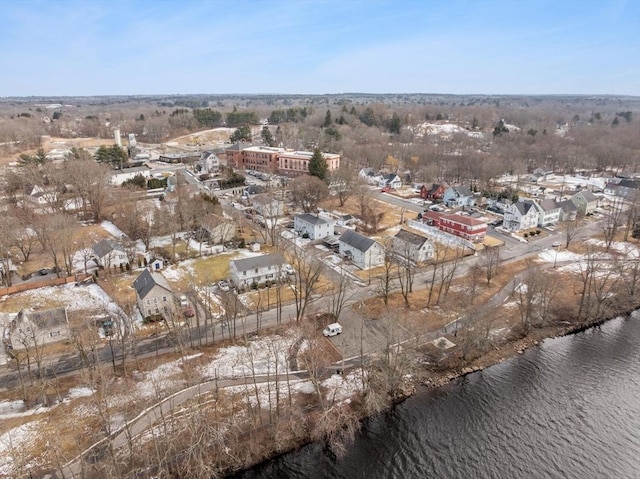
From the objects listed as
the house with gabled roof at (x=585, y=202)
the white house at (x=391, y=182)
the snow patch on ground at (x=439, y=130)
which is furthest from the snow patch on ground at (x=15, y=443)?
the snow patch on ground at (x=439, y=130)

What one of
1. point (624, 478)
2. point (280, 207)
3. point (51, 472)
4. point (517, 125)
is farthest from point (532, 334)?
point (517, 125)

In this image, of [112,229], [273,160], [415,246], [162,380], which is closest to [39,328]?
[162,380]

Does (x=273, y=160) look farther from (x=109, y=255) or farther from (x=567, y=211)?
(x=567, y=211)

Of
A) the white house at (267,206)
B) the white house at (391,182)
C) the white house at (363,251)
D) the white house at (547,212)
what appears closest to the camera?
the white house at (363,251)

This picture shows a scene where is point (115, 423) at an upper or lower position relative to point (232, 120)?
lower

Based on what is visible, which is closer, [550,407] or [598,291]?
[550,407]

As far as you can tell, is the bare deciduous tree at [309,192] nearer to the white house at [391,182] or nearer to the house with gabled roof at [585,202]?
the white house at [391,182]

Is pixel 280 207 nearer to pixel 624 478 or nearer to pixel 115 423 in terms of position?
pixel 115 423
